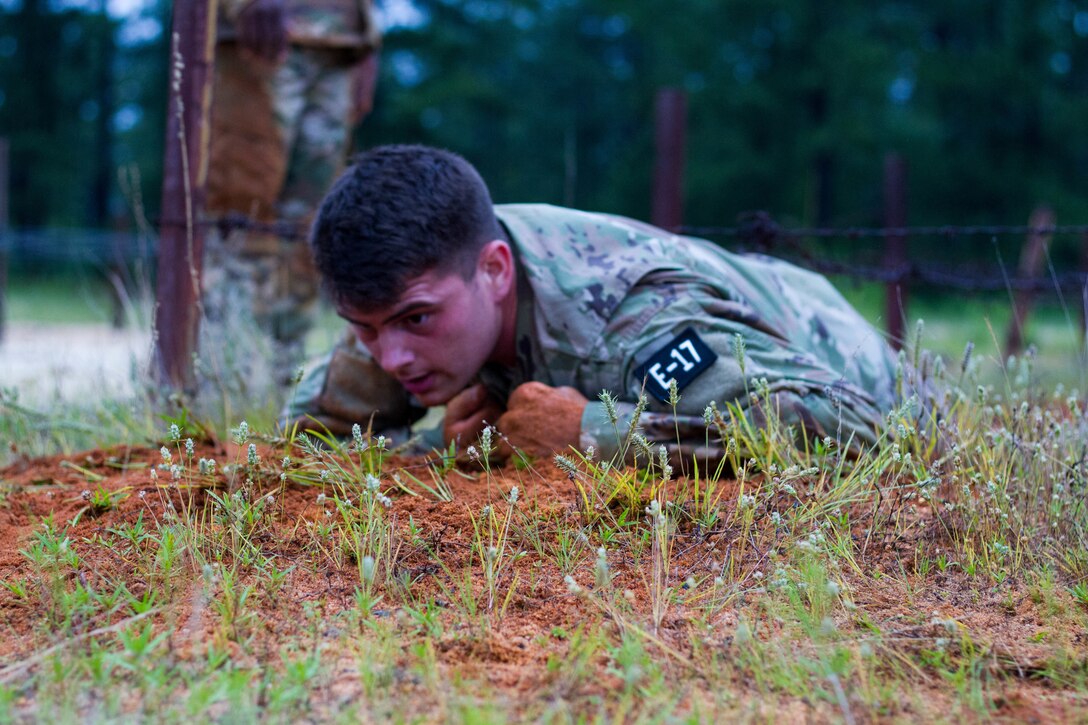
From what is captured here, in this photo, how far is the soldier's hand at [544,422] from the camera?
248 cm

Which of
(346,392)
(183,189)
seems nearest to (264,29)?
(183,189)

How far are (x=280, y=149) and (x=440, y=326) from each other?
2964mm

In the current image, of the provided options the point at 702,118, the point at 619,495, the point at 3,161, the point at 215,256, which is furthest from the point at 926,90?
the point at 619,495

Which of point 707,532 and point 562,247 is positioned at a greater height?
point 562,247

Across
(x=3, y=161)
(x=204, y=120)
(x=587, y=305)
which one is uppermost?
(x=204, y=120)

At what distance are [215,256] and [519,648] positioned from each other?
4024mm

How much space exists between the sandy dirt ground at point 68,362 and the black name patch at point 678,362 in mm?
1591

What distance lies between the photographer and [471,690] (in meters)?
1.43

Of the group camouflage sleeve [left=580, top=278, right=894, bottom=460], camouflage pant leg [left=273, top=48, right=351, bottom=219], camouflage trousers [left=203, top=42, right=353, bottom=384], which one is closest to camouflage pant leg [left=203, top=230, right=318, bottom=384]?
camouflage trousers [left=203, top=42, right=353, bottom=384]

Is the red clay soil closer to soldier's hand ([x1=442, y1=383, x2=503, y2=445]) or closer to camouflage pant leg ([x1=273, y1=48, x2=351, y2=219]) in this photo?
soldier's hand ([x1=442, y1=383, x2=503, y2=445])

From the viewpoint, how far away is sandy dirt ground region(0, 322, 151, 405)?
12.6 ft

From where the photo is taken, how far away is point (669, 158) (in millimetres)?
4781

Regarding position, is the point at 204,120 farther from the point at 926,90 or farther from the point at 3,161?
the point at 926,90

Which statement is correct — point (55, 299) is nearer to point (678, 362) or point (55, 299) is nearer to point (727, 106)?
point (727, 106)
